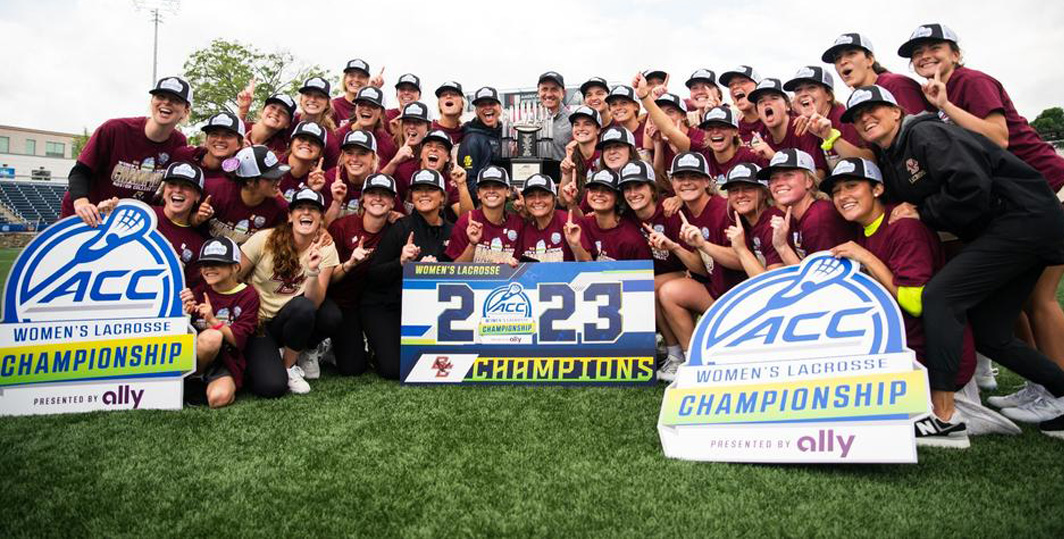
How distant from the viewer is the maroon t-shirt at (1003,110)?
13.4 ft

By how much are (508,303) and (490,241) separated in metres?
0.80

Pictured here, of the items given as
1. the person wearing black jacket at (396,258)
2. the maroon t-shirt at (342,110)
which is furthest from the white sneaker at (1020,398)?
the maroon t-shirt at (342,110)

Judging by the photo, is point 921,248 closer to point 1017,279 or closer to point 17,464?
point 1017,279

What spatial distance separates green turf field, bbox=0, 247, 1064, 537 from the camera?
2.69 m

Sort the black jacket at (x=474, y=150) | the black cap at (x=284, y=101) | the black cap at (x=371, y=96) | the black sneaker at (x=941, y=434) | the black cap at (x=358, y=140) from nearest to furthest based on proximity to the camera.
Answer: the black sneaker at (x=941, y=434), the black cap at (x=358, y=140), the black cap at (x=284, y=101), the black cap at (x=371, y=96), the black jacket at (x=474, y=150)

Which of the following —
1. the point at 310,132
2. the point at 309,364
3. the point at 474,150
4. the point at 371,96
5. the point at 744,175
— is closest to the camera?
the point at 744,175

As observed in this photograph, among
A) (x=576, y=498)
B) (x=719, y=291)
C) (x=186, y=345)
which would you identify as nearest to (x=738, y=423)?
(x=576, y=498)

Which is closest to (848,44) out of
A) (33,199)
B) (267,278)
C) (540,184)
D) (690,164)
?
(690,164)

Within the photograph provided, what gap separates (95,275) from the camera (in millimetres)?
4543

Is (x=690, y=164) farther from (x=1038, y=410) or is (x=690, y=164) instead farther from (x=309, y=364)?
(x=309, y=364)

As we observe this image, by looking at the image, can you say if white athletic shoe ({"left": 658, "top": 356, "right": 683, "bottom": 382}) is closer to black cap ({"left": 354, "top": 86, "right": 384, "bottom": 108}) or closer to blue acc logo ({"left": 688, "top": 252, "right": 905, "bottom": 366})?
blue acc logo ({"left": 688, "top": 252, "right": 905, "bottom": 366})

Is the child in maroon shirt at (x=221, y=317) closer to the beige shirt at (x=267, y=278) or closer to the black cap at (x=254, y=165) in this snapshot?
the beige shirt at (x=267, y=278)

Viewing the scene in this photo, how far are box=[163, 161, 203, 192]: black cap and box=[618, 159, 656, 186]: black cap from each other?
3.58m

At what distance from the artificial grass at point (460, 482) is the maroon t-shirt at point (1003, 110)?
6.14ft
